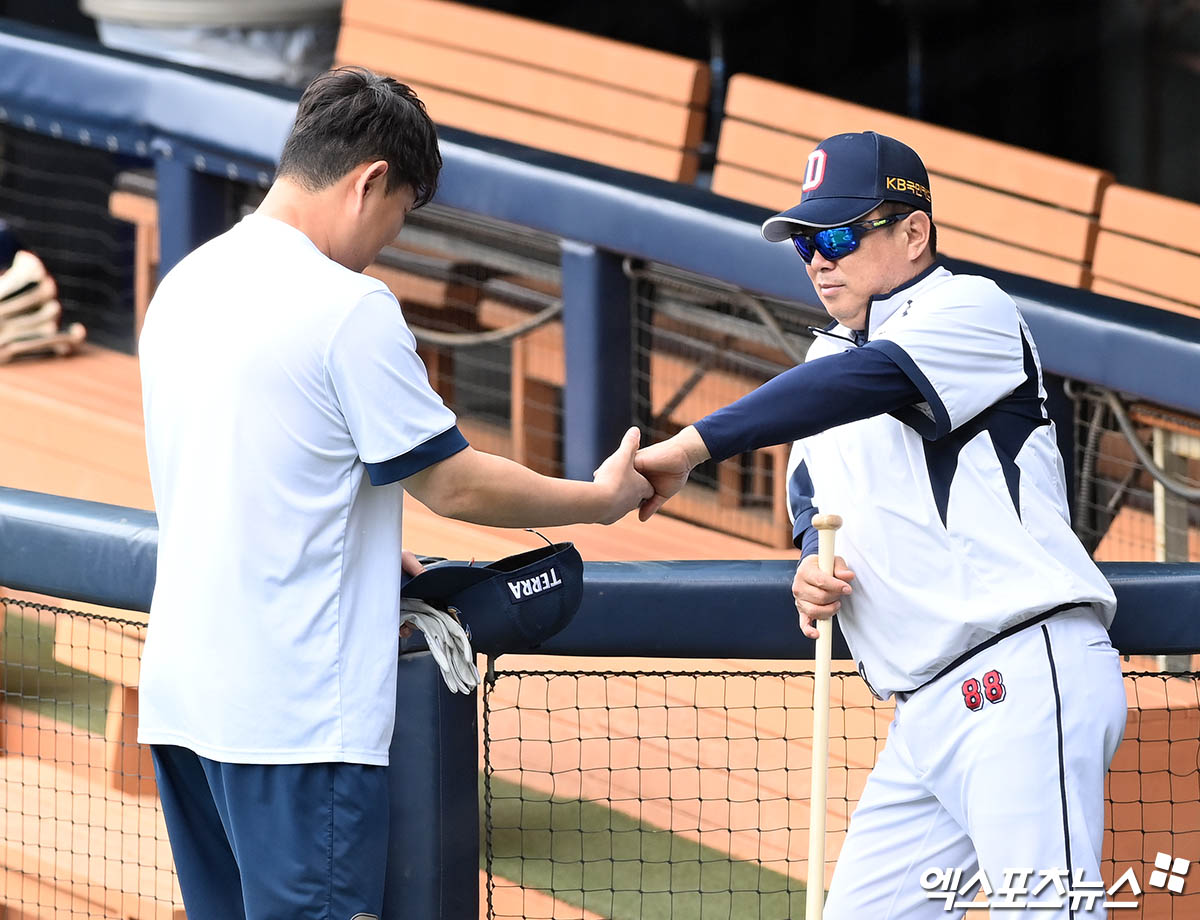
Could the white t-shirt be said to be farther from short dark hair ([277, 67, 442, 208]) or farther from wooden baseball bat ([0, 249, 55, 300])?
wooden baseball bat ([0, 249, 55, 300])

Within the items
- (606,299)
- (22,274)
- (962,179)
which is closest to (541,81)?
(606,299)

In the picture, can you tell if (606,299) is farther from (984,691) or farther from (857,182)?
(984,691)

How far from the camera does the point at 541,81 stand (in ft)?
17.6

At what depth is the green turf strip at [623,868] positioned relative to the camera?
10.8 ft

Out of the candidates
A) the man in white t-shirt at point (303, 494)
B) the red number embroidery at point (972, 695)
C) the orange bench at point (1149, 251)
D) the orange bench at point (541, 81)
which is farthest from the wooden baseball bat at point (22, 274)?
the red number embroidery at point (972, 695)

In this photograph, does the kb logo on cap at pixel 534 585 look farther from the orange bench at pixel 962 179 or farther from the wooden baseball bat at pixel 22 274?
the wooden baseball bat at pixel 22 274

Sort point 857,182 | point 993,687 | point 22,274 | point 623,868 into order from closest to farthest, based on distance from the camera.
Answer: point 993,687 < point 857,182 < point 623,868 < point 22,274

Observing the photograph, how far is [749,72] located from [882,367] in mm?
7934

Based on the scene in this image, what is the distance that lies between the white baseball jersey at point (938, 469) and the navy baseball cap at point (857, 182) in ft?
0.46

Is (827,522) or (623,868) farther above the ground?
(827,522)

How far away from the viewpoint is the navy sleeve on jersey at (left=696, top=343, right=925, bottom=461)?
215cm

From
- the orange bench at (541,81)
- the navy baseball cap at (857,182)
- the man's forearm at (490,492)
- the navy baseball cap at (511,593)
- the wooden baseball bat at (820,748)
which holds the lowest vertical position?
the wooden baseball bat at (820,748)

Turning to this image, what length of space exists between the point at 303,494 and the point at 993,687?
0.98 meters

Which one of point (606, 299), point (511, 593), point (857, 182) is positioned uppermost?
point (606, 299)
